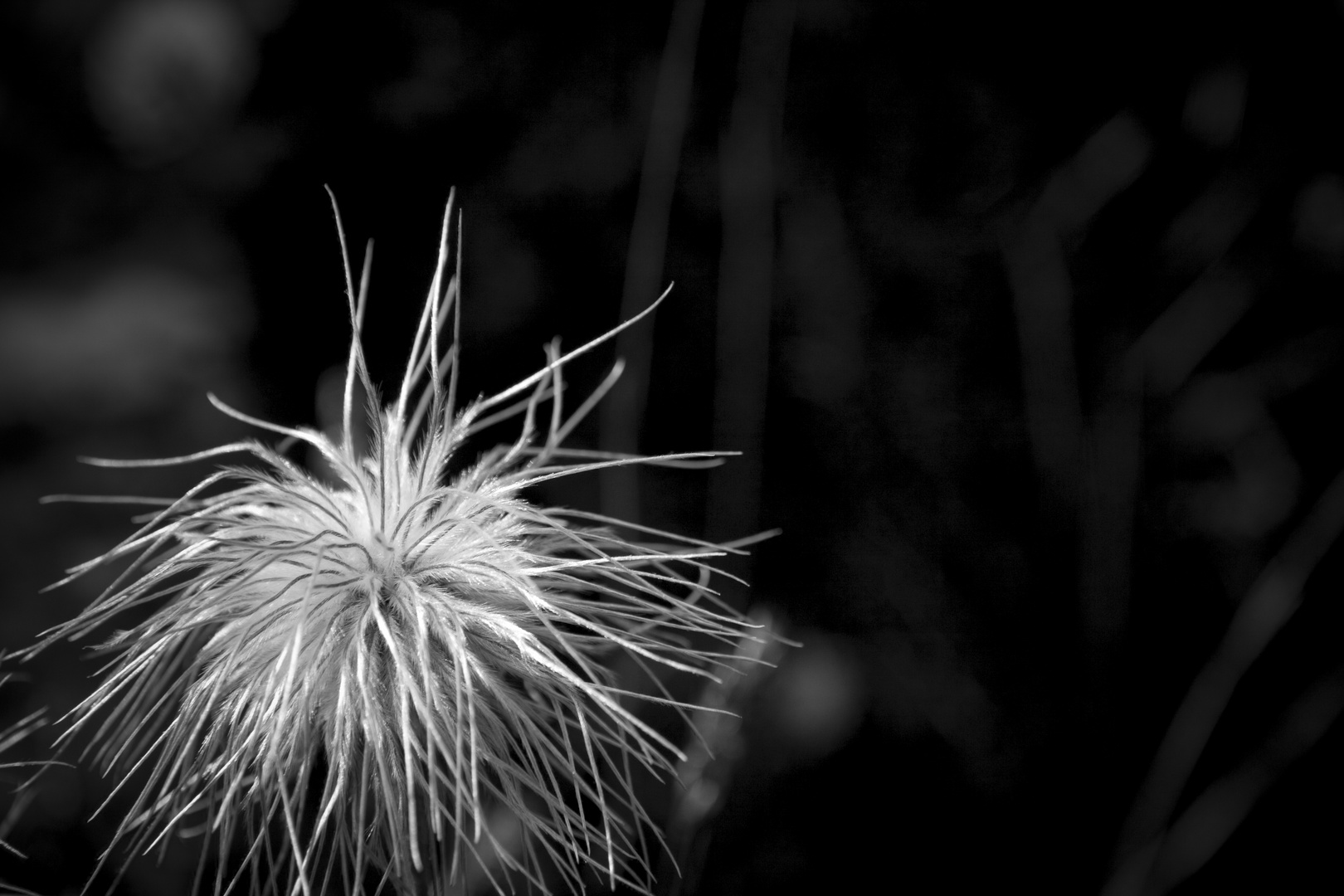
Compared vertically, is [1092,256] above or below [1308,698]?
above

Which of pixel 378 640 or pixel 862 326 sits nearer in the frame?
pixel 378 640

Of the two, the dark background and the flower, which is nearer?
the flower

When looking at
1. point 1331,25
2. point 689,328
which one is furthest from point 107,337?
point 1331,25

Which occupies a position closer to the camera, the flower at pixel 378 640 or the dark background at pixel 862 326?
the flower at pixel 378 640

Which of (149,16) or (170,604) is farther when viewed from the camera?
(149,16)

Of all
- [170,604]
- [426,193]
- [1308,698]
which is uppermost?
[426,193]

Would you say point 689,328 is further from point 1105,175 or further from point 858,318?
point 1105,175
